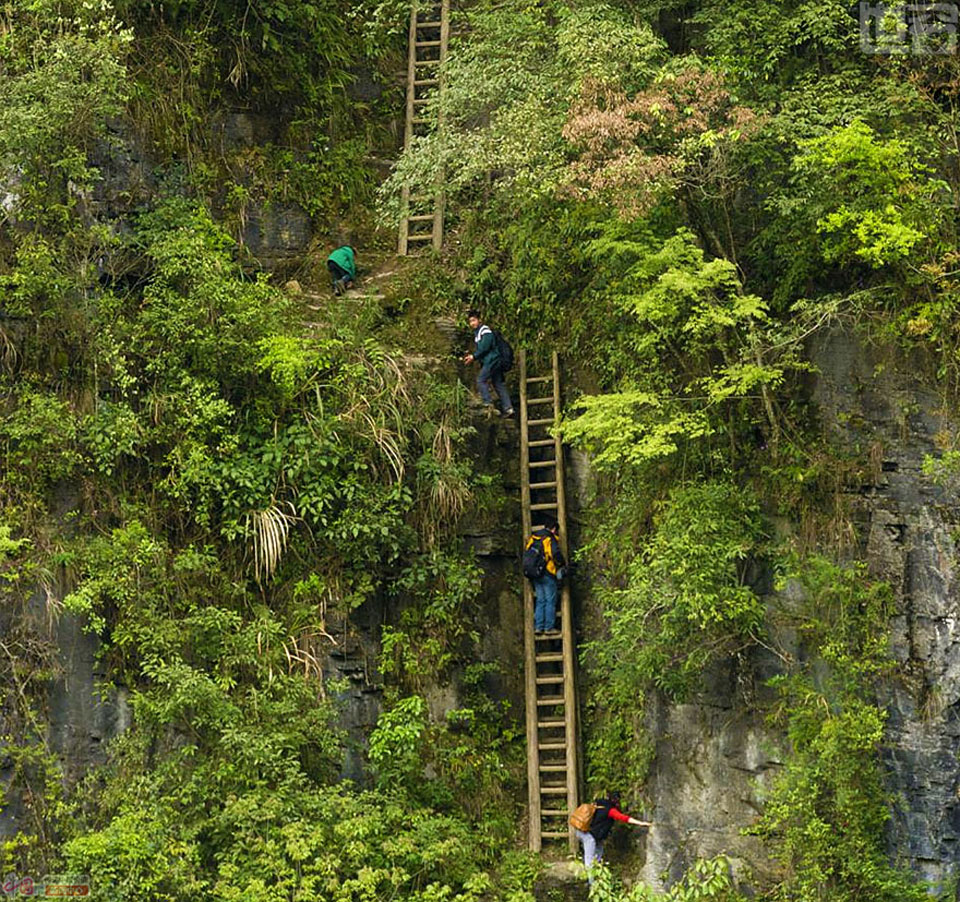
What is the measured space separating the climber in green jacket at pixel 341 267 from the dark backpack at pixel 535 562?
166 inches

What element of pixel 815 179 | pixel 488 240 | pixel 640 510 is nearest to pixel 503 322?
pixel 488 240

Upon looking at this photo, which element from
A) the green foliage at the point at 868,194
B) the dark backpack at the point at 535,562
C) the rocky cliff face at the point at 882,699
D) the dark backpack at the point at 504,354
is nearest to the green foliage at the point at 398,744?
the rocky cliff face at the point at 882,699

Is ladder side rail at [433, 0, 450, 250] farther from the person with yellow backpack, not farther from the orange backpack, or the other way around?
the orange backpack

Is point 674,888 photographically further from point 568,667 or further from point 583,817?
point 568,667

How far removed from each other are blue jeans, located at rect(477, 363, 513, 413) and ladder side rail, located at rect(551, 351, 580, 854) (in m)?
0.59

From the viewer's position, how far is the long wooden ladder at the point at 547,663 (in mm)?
15539

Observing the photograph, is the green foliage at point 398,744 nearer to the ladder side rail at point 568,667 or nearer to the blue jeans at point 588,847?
the ladder side rail at point 568,667

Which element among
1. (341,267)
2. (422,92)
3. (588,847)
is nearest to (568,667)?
(588,847)

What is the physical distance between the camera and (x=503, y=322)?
1783cm

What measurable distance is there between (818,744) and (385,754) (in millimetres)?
4219

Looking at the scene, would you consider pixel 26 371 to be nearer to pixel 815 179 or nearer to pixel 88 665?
pixel 88 665

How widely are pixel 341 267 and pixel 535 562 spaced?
4.53m

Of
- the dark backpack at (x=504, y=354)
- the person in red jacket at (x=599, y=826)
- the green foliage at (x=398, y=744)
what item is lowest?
the person in red jacket at (x=599, y=826)

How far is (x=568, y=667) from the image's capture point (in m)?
15.8
